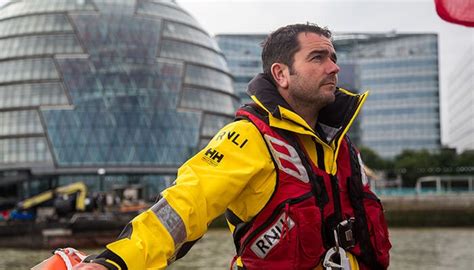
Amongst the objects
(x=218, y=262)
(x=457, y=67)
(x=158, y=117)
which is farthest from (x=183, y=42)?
(x=457, y=67)

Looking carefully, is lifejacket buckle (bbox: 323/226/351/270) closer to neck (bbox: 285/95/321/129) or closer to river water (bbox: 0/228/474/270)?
neck (bbox: 285/95/321/129)

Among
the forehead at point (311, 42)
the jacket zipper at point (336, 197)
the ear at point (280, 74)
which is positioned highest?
the forehead at point (311, 42)

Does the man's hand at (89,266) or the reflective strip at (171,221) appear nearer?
the man's hand at (89,266)

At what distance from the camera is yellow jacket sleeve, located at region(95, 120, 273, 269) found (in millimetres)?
1849

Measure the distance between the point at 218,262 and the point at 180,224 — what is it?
15856mm

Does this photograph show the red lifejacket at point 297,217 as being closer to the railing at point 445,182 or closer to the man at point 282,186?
the man at point 282,186

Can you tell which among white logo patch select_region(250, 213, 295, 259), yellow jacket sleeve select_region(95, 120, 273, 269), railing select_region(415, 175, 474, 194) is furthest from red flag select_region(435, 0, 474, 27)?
railing select_region(415, 175, 474, 194)

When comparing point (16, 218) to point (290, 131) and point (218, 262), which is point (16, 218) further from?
point (290, 131)

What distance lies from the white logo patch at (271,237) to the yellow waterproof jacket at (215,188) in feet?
0.27

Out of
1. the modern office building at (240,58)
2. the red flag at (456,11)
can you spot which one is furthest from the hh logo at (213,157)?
the modern office building at (240,58)

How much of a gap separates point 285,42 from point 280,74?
12 cm

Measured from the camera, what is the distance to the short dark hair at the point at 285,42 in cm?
232

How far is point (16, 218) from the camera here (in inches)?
1478

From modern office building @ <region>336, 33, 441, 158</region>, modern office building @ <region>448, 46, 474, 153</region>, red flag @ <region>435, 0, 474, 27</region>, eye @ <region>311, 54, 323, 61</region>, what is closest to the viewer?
eye @ <region>311, 54, 323, 61</region>
